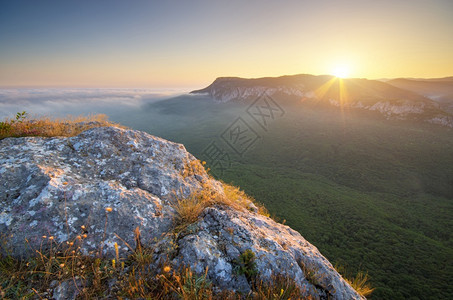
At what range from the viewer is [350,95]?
110m

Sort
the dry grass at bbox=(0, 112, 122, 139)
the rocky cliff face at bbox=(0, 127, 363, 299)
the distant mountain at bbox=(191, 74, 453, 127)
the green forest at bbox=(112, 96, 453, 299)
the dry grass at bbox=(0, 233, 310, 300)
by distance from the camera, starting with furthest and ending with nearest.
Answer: the distant mountain at bbox=(191, 74, 453, 127) < the green forest at bbox=(112, 96, 453, 299) < the dry grass at bbox=(0, 112, 122, 139) < the rocky cliff face at bbox=(0, 127, 363, 299) < the dry grass at bbox=(0, 233, 310, 300)

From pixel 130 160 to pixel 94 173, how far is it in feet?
2.76

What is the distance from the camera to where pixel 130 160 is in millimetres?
4582

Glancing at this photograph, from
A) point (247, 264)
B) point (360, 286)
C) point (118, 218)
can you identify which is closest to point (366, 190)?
point (360, 286)

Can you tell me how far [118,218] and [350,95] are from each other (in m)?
137

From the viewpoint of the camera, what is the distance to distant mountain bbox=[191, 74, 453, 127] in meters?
84.0

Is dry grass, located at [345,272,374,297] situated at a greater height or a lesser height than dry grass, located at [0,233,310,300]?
lesser

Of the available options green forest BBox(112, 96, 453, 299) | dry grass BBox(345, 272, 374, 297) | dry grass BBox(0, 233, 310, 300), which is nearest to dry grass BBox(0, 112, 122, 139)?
dry grass BBox(0, 233, 310, 300)

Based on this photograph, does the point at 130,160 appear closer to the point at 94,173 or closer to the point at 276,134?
the point at 94,173

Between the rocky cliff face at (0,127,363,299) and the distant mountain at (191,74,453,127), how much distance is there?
11534cm


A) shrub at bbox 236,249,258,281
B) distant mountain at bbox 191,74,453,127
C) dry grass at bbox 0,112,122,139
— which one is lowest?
shrub at bbox 236,249,258,281

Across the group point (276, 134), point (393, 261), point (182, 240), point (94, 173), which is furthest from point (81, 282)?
point (276, 134)

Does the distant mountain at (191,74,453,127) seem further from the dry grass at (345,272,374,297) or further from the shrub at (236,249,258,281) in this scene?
the shrub at (236,249,258,281)

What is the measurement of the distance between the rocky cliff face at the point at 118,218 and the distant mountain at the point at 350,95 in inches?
4541
